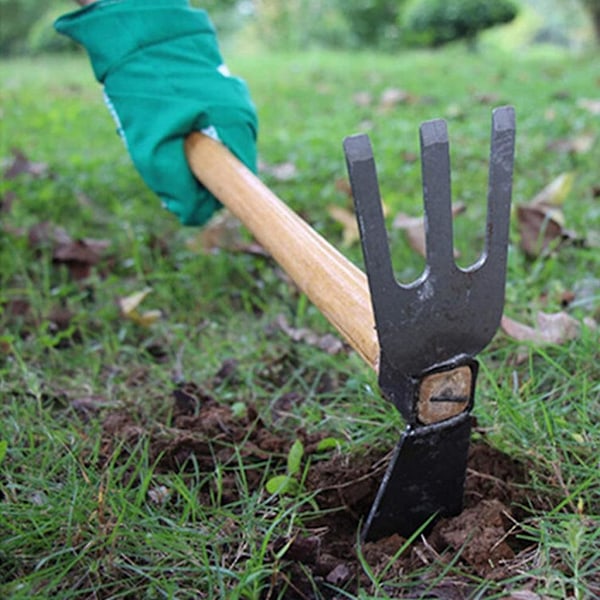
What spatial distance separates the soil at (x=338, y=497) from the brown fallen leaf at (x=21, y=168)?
1724mm

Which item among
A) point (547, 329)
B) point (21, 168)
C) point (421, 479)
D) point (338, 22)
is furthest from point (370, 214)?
point (338, 22)

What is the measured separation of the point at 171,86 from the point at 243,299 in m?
0.59

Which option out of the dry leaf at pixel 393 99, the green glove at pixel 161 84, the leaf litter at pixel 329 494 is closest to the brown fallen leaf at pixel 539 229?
the green glove at pixel 161 84

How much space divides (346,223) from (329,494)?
1.26 metres

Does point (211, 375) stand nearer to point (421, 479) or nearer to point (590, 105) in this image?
point (421, 479)

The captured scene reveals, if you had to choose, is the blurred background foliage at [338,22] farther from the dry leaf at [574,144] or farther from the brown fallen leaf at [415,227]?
the brown fallen leaf at [415,227]

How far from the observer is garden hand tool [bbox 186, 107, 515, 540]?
3.34 ft

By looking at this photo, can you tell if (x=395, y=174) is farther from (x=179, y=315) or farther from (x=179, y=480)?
(x=179, y=480)

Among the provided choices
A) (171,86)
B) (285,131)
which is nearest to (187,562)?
(171,86)

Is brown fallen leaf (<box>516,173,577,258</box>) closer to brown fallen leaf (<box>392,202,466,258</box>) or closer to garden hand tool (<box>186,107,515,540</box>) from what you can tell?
brown fallen leaf (<box>392,202,466,258</box>)

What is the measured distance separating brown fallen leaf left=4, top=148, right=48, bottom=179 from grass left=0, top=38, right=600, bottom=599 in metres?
0.06

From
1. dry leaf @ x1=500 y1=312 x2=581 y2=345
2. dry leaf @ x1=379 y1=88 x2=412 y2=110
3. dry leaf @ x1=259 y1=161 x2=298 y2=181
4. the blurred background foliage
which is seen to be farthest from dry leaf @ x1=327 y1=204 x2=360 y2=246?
the blurred background foliage

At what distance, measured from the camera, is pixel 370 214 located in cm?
100

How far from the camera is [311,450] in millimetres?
1354
